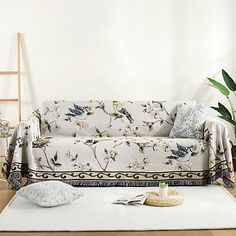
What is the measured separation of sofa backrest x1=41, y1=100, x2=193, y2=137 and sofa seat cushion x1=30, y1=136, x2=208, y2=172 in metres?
0.52

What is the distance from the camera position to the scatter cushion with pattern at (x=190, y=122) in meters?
4.85

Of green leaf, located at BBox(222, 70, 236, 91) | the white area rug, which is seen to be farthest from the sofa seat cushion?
green leaf, located at BBox(222, 70, 236, 91)

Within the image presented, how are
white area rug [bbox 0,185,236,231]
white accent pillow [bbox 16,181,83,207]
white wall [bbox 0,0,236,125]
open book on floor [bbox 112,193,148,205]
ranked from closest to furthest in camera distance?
white area rug [bbox 0,185,236,231] → white accent pillow [bbox 16,181,83,207] → open book on floor [bbox 112,193,148,205] → white wall [bbox 0,0,236,125]

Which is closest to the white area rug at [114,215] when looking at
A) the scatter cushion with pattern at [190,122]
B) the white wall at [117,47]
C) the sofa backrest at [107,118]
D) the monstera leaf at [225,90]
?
the scatter cushion with pattern at [190,122]

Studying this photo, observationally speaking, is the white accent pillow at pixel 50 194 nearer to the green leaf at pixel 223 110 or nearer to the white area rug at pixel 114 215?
the white area rug at pixel 114 215

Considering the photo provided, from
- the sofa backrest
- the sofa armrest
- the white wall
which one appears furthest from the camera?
the white wall

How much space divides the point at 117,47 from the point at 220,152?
1922mm

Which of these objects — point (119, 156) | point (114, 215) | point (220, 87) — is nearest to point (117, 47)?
point (220, 87)

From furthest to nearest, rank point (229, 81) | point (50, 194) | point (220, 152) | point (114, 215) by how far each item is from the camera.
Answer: point (229, 81) → point (220, 152) → point (50, 194) → point (114, 215)

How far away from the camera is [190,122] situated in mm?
4906

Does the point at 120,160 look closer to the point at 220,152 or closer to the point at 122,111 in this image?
the point at 122,111

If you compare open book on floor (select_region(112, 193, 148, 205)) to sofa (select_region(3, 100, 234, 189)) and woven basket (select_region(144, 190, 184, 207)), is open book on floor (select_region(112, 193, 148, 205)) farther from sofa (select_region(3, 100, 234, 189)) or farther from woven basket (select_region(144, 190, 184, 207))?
sofa (select_region(3, 100, 234, 189))

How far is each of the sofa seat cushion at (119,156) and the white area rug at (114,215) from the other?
402mm

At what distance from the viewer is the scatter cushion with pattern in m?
4.85
